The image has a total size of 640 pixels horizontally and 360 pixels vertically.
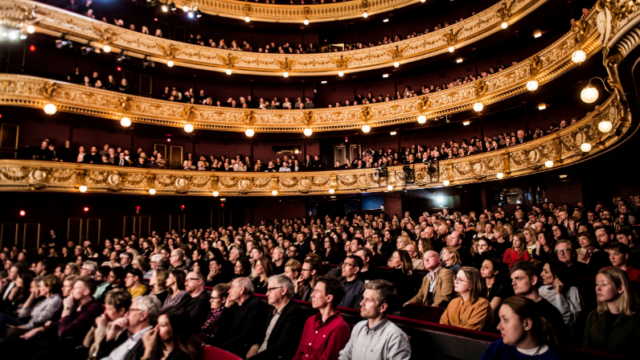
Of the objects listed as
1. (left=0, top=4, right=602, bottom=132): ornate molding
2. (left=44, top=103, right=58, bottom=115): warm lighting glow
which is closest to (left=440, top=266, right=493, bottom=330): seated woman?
(left=0, top=4, right=602, bottom=132): ornate molding

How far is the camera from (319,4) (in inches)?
781

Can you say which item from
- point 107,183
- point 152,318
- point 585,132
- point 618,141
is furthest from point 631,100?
point 107,183

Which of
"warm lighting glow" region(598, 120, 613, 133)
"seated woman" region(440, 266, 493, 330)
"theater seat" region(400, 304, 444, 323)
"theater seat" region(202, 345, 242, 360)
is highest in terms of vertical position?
"warm lighting glow" region(598, 120, 613, 133)

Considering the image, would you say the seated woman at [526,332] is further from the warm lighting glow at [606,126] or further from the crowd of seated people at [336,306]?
the warm lighting glow at [606,126]

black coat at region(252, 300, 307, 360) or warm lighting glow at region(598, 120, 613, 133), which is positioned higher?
warm lighting glow at region(598, 120, 613, 133)

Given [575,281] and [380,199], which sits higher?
[380,199]

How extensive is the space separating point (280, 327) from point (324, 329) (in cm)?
51

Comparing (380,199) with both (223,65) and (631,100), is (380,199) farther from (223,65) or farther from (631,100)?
(631,100)

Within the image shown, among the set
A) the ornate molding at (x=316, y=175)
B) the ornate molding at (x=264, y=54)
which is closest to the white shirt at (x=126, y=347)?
the ornate molding at (x=316, y=175)

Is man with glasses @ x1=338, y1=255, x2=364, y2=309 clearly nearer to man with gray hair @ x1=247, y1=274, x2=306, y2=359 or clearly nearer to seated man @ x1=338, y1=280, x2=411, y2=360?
man with gray hair @ x1=247, y1=274, x2=306, y2=359

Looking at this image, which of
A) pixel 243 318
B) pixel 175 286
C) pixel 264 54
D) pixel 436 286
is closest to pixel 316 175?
pixel 264 54

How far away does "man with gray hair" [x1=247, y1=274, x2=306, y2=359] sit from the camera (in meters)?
3.48

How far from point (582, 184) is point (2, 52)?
2154 cm

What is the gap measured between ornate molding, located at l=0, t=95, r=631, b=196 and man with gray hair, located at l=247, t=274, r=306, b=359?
6.78 metres
